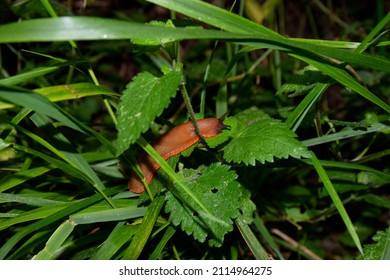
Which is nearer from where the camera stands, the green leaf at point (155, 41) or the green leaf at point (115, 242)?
the green leaf at point (155, 41)

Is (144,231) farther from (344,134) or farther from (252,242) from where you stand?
(344,134)

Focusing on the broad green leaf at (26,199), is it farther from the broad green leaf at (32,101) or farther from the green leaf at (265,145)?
the green leaf at (265,145)

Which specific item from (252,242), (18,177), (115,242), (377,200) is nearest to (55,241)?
(115,242)

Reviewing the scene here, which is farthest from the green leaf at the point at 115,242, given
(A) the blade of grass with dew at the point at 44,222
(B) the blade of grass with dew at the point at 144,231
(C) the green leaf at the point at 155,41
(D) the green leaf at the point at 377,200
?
(D) the green leaf at the point at 377,200

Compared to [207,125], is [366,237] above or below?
below
